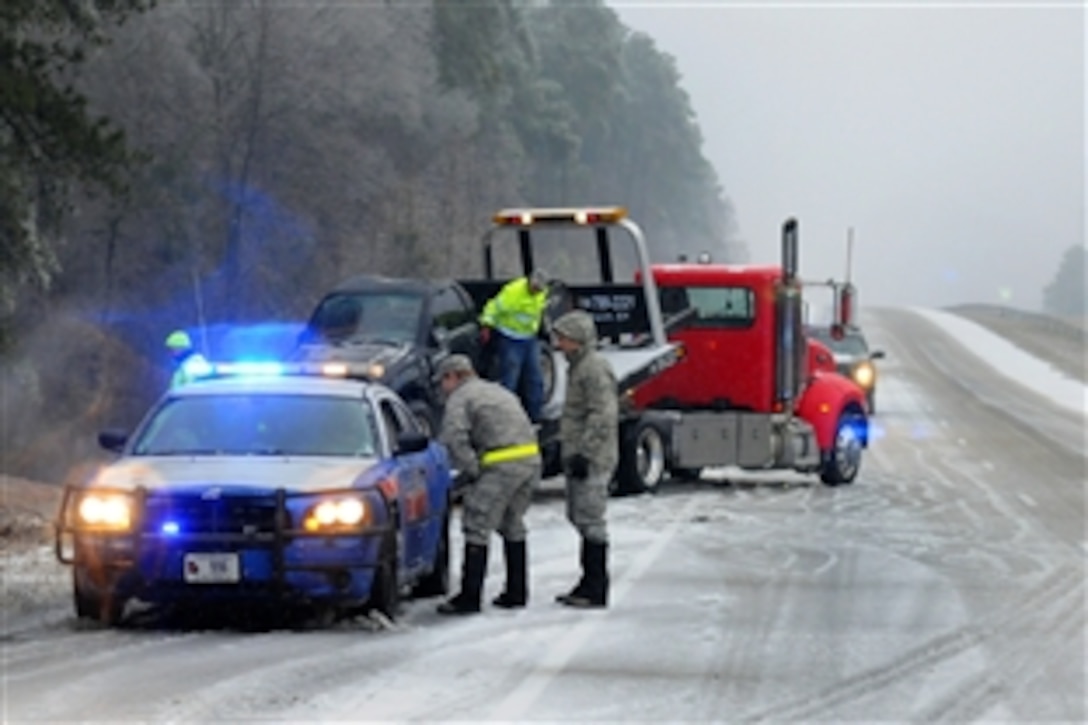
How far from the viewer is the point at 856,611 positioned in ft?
42.3

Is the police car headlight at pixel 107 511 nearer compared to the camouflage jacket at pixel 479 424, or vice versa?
the police car headlight at pixel 107 511

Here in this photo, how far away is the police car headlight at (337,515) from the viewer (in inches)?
450

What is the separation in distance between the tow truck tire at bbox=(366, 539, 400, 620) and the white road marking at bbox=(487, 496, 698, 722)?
1.07 meters

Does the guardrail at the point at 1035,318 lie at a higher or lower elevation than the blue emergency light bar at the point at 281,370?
lower

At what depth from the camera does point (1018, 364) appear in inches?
2542

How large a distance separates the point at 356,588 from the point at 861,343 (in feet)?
91.9

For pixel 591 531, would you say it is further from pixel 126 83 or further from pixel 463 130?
pixel 463 130

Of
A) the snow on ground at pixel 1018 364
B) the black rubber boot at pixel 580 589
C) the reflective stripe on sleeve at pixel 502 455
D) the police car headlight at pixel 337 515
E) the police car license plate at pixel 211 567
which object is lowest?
the snow on ground at pixel 1018 364

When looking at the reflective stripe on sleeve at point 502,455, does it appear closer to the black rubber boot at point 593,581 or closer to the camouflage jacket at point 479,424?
the camouflage jacket at point 479,424

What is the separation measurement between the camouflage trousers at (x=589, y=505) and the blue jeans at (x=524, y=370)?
Result: 20.9 feet

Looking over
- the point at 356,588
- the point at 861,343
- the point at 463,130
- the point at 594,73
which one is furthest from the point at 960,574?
the point at 594,73

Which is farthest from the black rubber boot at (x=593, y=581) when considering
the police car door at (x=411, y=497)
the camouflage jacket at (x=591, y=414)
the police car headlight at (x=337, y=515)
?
the police car headlight at (x=337, y=515)

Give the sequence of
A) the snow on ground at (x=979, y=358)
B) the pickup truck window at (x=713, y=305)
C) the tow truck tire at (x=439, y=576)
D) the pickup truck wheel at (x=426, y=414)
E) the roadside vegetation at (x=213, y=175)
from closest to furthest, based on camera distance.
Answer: the snow on ground at (x=979, y=358), the tow truck tire at (x=439, y=576), the pickup truck wheel at (x=426, y=414), the pickup truck window at (x=713, y=305), the roadside vegetation at (x=213, y=175)

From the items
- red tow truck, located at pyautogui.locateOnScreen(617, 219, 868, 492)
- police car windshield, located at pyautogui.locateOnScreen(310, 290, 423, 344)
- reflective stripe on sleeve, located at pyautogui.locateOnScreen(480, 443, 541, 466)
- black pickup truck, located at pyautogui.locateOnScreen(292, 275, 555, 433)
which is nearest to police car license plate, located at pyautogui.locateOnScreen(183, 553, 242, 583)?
reflective stripe on sleeve, located at pyautogui.locateOnScreen(480, 443, 541, 466)
